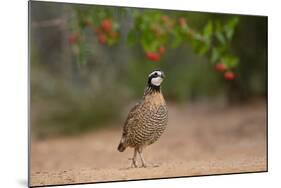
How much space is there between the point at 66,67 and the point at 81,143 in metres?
0.51

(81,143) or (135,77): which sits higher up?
(135,77)

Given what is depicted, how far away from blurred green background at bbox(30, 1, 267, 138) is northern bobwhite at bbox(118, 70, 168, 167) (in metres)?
0.05

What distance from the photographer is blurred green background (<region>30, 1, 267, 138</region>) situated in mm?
3898

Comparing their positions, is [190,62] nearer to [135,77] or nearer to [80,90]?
[135,77]

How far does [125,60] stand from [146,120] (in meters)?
0.43

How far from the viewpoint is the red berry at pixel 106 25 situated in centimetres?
407

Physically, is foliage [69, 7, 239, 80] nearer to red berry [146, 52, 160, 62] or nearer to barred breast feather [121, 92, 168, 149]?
red berry [146, 52, 160, 62]

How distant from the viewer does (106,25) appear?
4.08 m

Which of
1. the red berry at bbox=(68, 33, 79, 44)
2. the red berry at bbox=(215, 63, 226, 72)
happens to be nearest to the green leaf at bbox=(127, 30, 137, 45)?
the red berry at bbox=(68, 33, 79, 44)

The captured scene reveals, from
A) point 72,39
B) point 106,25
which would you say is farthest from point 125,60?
point 72,39

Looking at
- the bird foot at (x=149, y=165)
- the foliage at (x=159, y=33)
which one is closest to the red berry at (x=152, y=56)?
the foliage at (x=159, y=33)

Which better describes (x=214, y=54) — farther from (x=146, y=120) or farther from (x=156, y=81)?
(x=146, y=120)

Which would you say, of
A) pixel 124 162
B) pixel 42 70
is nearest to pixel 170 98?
pixel 124 162
